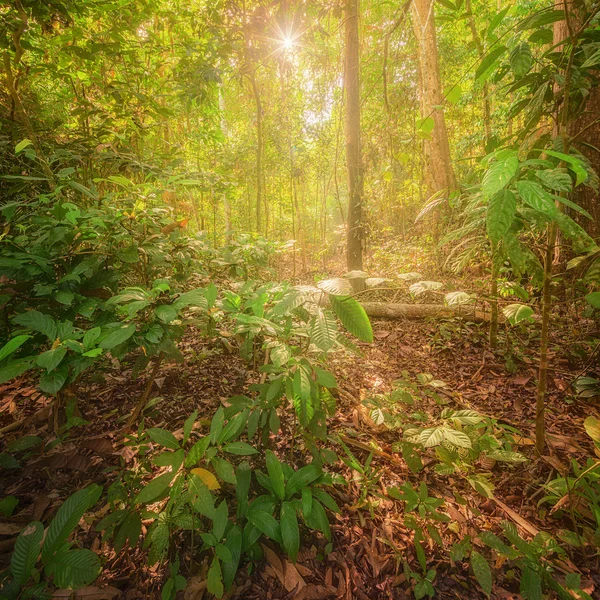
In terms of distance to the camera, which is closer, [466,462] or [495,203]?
[495,203]

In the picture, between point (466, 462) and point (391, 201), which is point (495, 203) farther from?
point (391, 201)

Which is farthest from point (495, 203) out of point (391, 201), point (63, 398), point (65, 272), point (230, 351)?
point (391, 201)

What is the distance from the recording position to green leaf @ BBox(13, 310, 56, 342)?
134 centimetres

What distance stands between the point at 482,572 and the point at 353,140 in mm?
4866

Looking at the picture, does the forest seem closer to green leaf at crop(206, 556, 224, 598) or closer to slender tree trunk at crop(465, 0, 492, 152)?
green leaf at crop(206, 556, 224, 598)

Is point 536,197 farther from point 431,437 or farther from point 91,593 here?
point 91,593

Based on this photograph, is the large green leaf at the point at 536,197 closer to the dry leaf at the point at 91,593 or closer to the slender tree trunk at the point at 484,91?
the slender tree trunk at the point at 484,91

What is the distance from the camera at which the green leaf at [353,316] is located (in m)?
1.17

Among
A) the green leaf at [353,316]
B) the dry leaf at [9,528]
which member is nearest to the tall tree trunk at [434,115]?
the green leaf at [353,316]

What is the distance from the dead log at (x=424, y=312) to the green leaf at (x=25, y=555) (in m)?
3.60

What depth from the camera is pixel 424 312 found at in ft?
13.2

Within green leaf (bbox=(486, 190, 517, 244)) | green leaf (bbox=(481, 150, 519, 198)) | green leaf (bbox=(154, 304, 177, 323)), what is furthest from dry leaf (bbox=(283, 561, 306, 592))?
green leaf (bbox=(481, 150, 519, 198))

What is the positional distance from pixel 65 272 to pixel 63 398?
104 centimetres

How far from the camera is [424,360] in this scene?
10.7 ft
